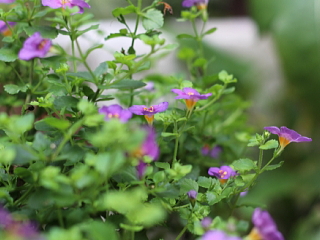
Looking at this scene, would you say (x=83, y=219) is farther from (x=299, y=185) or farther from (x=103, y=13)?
(x=103, y=13)

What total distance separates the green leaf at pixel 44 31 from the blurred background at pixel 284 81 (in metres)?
0.74

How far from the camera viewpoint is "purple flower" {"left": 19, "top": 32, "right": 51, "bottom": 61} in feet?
1.32

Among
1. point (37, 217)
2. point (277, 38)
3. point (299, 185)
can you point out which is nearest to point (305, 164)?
point (299, 185)

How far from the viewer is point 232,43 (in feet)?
4.64

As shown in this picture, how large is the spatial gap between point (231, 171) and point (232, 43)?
41.1 inches

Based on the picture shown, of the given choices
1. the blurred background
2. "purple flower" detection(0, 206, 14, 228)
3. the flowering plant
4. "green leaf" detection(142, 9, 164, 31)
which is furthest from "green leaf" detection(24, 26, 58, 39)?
the blurred background

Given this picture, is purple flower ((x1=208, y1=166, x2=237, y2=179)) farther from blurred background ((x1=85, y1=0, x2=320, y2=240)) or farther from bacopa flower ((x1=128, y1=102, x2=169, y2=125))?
blurred background ((x1=85, y1=0, x2=320, y2=240))

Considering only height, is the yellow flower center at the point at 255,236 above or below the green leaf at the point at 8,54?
below

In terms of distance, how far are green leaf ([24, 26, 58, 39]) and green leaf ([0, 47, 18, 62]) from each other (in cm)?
4

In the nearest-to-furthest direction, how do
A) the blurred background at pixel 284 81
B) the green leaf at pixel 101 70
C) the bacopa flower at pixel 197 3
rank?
the green leaf at pixel 101 70 < the bacopa flower at pixel 197 3 < the blurred background at pixel 284 81

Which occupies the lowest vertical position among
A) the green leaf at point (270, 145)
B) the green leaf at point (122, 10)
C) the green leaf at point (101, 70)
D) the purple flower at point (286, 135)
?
the green leaf at point (270, 145)

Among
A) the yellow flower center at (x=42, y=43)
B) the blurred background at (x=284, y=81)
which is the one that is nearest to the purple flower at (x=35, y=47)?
the yellow flower center at (x=42, y=43)

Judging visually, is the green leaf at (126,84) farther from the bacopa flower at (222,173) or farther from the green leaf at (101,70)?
the bacopa flower at (222,173)

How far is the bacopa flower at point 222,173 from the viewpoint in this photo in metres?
0.44
